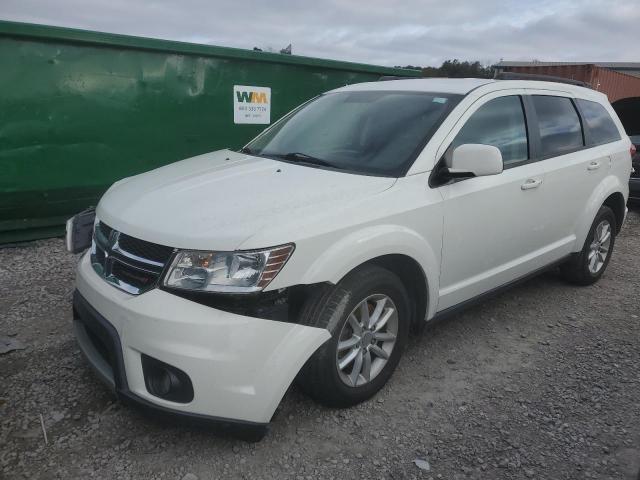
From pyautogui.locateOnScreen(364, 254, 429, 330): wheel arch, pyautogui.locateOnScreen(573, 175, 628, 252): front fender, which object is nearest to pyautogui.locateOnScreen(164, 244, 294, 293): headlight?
pyautogui.locateOnScreen(364, 254, 429, 330): wheel arch

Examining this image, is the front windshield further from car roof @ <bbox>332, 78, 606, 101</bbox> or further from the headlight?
the headlight

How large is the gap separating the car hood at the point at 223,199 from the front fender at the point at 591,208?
7.36 ft

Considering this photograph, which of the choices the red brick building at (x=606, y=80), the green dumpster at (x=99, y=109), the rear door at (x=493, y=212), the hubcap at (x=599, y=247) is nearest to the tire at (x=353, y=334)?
the rear door at (x=493, y=212)

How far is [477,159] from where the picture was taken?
278 centimetres

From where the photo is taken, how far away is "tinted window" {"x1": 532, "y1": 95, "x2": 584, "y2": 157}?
379cm

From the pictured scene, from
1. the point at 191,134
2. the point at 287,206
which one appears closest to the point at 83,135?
the point at 191,134

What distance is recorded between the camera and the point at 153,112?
5.55 m

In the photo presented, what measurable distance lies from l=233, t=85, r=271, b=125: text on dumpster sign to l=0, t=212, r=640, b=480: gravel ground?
314 centimetres

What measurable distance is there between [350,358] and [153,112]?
3.95 meters

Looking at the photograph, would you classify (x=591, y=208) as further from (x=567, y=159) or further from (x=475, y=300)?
(x=475, y=300)

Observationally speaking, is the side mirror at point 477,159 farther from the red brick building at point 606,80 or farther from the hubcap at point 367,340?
the red brick building at point 606,80

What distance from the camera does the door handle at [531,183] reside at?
11.3 feet

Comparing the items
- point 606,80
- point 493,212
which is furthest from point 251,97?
point 606,80

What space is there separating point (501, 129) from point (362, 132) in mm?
950
